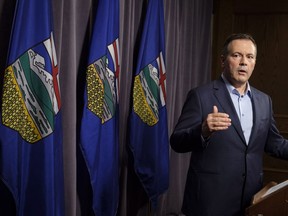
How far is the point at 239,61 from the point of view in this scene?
1.76 metres

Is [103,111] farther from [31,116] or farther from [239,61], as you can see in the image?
[239,61]

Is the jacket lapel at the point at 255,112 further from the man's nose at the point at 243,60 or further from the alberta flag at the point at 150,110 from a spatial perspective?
the alberta flag at the point at 150,110

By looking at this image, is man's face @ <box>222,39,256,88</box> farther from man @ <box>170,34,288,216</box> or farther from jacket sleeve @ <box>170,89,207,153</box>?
jacket sleeve @ <box>170,89,207,153</box>

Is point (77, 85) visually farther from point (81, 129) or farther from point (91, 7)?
point (91, 7)

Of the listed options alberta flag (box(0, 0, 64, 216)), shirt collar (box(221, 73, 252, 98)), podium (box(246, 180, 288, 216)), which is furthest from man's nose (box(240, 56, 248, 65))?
alberta flag (box(0, 0, 64, 216))

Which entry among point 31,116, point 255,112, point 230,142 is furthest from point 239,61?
point 31,116

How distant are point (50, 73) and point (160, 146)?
1.28 metres

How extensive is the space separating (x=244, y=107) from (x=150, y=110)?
35.7 inches

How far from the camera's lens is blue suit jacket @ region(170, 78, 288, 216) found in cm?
173

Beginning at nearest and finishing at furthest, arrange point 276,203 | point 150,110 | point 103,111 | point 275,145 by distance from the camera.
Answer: point 276,203, point 275,145, point 103,111, point 150,110

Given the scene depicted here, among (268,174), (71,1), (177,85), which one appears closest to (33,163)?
(71,1)

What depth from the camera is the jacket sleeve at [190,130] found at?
5.28 feet

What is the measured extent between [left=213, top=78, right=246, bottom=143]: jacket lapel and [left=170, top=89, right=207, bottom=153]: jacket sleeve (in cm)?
10

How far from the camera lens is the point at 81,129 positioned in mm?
2041
